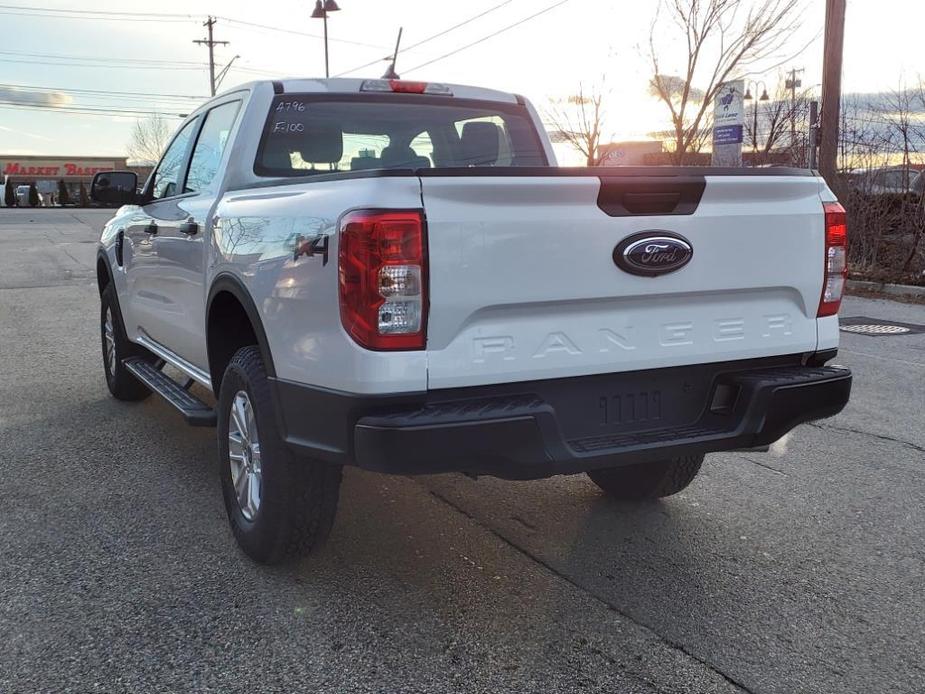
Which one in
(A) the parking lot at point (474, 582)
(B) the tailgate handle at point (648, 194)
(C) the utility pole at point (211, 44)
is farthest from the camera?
(C) the utility pole at point (211, 44)

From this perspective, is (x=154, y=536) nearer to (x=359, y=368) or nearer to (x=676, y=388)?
(x=359, y=368)

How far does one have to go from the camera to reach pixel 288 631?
2922 mm

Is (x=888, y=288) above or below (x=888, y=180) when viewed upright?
below

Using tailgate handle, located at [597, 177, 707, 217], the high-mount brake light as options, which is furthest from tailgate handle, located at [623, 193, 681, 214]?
the high-mount brake light

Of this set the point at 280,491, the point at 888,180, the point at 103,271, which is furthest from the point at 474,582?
the point at 888,180

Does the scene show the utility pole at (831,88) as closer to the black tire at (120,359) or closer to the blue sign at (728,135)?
the blue sign at (728,135)

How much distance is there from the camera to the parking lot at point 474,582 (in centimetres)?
270

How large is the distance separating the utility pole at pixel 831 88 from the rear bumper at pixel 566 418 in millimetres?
12048

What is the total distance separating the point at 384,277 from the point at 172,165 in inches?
130

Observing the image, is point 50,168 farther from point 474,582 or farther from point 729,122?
point 474,582

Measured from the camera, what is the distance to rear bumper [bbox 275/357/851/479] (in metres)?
2.59

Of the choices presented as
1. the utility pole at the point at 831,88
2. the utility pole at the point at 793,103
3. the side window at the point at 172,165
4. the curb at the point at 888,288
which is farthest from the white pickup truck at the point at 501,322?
the utility pole at the point at 793,103

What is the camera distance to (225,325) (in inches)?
→ 149

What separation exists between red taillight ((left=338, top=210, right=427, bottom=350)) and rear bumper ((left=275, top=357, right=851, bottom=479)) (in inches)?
7.9
